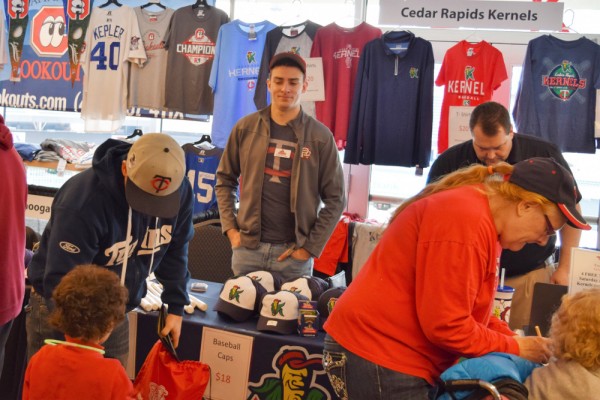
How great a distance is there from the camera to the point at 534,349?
1795 millimetres

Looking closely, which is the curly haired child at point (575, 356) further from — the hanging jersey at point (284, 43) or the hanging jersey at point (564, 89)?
the hanging jersey at point (284, 43)

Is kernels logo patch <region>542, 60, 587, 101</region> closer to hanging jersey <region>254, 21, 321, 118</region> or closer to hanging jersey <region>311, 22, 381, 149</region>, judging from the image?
hanging jersey <region>311, 22, 381, 149</region>

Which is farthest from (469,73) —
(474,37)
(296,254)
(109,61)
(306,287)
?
(109,61)

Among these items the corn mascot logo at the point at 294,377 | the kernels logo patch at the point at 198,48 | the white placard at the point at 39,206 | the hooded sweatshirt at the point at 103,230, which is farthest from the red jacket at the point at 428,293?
the kernels logo patch at the point at 198,48

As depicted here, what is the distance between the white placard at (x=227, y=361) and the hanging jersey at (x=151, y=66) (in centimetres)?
290

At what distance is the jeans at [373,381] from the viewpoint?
67.7 inches

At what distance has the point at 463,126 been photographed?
462 cm

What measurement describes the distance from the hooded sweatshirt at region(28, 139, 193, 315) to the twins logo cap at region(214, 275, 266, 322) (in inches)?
20.2

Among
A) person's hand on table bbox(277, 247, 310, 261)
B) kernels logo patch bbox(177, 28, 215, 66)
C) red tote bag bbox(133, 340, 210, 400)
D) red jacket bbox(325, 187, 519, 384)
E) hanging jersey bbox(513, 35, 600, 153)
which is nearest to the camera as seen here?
red jacket bbox(325, 187, 519, 384)

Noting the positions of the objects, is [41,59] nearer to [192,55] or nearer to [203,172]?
[192,55]

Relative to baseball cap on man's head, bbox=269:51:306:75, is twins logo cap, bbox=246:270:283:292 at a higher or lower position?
lower

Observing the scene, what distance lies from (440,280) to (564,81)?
3.43 metres

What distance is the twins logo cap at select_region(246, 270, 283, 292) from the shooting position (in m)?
2.97

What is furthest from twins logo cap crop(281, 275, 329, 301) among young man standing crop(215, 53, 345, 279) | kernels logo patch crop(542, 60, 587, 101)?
kernels logo patch crop(542, 60, 587, 101)
